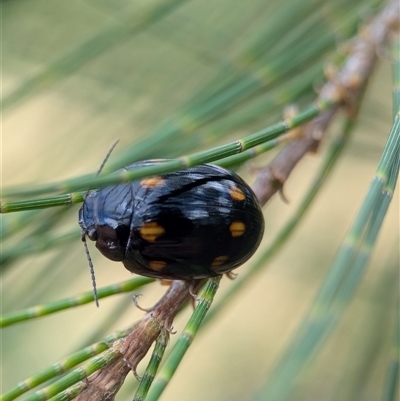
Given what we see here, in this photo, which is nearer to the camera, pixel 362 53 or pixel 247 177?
pixel 362 53

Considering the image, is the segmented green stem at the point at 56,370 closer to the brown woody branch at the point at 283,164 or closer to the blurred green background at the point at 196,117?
the brown woody branch at the point at 283,164

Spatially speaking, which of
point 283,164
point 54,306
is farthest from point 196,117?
point 54,306

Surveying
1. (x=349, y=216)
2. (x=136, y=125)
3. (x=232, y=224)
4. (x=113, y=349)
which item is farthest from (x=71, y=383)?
(x=349, y=216)

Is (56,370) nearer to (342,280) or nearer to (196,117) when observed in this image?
(342,280)

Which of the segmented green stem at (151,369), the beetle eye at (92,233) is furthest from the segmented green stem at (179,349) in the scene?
the beetle eye at (92,233)

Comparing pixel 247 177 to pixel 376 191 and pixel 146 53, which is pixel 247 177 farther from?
pixel 376 191

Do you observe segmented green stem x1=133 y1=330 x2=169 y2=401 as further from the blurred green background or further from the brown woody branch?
the blurred green background

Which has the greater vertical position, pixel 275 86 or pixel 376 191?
pixel 275 86
